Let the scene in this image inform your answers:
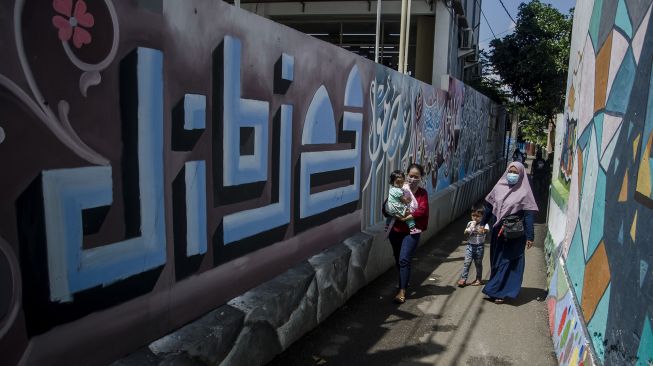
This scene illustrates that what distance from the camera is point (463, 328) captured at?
5.02m

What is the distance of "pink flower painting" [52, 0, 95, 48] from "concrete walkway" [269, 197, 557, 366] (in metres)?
2.84

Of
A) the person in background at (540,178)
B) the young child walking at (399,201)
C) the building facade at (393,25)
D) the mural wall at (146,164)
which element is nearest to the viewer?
the mural wall at (146,164)

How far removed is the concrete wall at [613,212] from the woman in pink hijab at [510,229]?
88 cm

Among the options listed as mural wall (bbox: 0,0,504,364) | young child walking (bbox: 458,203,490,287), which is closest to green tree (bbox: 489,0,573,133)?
young child walking (bbox: 458,203,490,287)

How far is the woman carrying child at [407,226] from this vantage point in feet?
18.1

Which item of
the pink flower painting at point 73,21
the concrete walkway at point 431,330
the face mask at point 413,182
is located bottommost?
the concrete walkway at point 431,330

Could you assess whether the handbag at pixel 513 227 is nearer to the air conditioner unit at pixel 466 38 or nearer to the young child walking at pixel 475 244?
the young child walking at pixel 475 244

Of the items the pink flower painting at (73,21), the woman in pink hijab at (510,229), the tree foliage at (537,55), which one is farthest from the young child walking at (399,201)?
the tree foliage at (537,55)

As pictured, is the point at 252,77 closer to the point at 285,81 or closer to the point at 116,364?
the point at 285,81

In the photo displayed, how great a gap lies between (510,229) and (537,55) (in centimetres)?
1450

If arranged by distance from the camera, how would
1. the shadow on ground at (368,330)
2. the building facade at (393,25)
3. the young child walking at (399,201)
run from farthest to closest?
the building facade at (393,25) → the young child walking at (399,201) → the shadow on ground at (368,330)

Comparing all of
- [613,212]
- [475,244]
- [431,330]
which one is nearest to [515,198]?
[475,244]

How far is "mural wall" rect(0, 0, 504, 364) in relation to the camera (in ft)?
7.03

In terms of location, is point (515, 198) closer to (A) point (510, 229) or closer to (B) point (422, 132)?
(A) point (510, 229)
